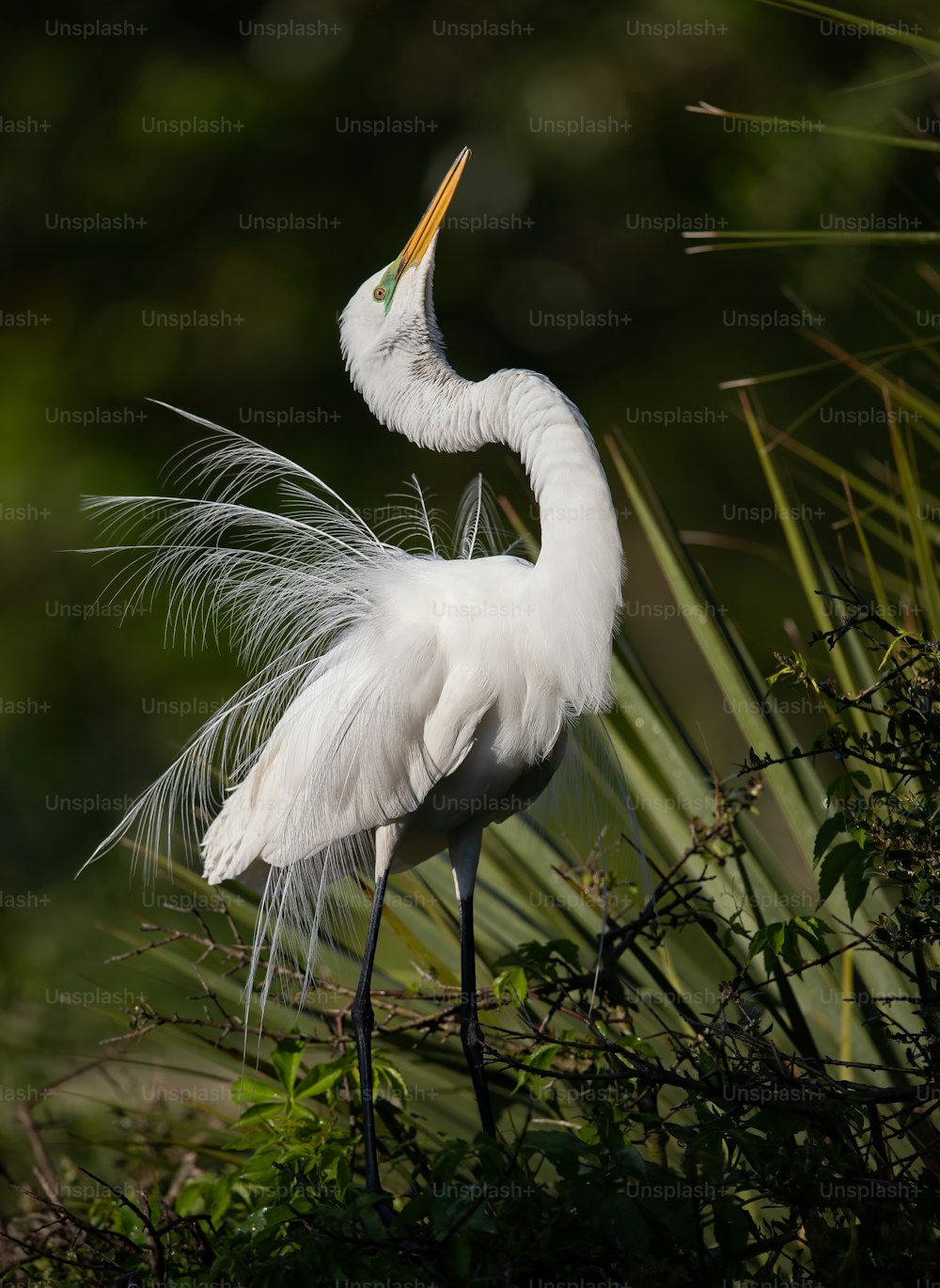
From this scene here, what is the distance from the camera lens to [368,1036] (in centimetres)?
197

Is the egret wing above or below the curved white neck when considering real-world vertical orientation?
below

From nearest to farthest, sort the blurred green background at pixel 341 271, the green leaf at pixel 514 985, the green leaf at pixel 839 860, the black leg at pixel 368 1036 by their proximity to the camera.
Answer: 1. the green leaf at pixel 839 860
2. the green leaf at pixel 514 985
3. the black leg at pixel 368 1036
4. the blurred green background at pixel 341 271

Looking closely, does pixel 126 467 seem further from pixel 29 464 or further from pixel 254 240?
pixel 254 240

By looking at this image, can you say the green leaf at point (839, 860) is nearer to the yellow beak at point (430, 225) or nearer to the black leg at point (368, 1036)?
the black leg at point (368, 1036)

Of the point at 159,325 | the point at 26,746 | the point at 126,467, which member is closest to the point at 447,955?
the point at 126,467

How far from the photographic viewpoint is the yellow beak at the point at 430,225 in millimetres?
2155

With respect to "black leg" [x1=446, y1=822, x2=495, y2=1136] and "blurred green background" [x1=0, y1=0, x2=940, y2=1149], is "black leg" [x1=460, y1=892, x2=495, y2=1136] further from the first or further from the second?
"blurred green background" [x1=0, y1=0, x2=940, y2=1149]

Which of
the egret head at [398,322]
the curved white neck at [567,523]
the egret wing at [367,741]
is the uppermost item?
the egret head at [398,322]

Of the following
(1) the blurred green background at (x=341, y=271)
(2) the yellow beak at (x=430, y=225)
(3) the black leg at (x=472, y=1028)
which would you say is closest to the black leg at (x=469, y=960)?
(3) the black leg at (x=472, y=1028)

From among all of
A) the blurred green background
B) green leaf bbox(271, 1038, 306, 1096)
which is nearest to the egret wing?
green leaf bbox(271, 1038, 306, 1096)

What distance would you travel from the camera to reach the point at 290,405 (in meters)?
5.66

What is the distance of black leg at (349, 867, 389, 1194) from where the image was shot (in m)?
1.82

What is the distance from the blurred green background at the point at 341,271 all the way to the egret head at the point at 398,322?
297 centimetres

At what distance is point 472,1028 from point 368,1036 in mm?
163
